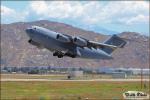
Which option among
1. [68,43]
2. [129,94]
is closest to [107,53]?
[68,43]

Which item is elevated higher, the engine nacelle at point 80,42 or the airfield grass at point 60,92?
the engine nacelle at point 80,42

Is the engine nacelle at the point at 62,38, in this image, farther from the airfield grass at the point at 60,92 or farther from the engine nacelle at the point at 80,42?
the airfield grass at the point at 60,92

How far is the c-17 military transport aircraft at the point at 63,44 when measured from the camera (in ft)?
249

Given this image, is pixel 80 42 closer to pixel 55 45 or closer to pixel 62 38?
pixel 62 38

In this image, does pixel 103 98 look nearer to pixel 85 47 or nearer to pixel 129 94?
pixel 129 94

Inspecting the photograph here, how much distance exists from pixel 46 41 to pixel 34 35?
227cm

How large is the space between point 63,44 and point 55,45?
9.61 feet

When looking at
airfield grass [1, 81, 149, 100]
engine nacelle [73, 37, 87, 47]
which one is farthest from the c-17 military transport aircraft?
airfield grass [1, 81, 149, 100]

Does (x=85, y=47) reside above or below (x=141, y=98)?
above

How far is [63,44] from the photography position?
80.9 meters

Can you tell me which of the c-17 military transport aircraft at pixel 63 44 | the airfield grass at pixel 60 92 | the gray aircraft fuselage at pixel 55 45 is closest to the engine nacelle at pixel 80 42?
the c-17 military transport aircraft at pixel 63 44

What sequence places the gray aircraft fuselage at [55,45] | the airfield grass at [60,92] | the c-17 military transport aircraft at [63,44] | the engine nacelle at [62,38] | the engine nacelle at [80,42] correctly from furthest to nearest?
the engine nacelle at [80,42], the engine nacelle at [62,38], the c-17 military transport aircraft at [63,44], the gray aircraft fuselage at [55,45], the airfield grass at [60,92]

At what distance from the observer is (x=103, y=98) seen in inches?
2131

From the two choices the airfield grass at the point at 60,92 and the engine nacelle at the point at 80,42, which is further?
the engine nacelle at the point at 80,42
